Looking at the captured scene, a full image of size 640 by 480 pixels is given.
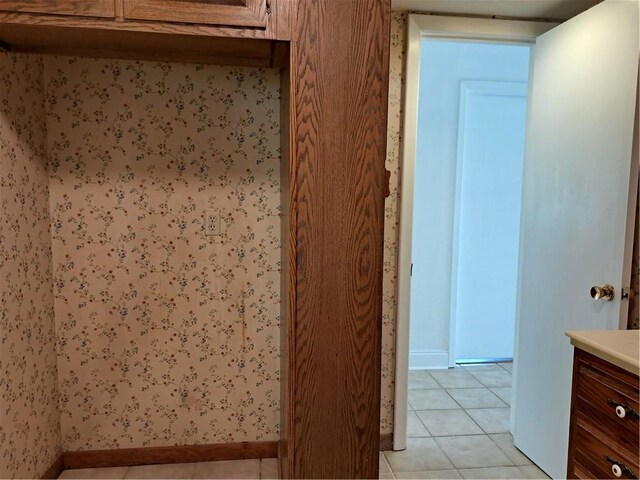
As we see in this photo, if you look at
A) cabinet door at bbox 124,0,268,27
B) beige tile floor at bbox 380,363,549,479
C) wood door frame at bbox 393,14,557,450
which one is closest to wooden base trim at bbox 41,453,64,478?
beige tile floor at bbox 380,363,549,479

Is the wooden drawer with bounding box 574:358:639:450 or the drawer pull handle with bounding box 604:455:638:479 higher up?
the wooden drawer with bounding box 574:358:639:450

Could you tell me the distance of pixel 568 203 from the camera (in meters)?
2.10

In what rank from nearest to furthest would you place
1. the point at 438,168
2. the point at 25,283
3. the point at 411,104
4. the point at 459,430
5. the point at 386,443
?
the point at 25,283, the point at 411,104, the point at 386,443, the point at 459,430, the point at 438,168

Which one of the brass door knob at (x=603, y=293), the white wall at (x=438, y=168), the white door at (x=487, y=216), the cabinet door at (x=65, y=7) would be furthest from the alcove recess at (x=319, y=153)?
the white door at (x=487, y=216)

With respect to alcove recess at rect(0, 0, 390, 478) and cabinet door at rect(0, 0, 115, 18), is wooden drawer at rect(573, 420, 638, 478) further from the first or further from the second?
cabinet door at rect(0, 0, 115, 18)

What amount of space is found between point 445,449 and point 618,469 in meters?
1.32

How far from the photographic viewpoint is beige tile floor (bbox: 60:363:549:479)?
2.21 m

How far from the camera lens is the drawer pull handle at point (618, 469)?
1.17 meters

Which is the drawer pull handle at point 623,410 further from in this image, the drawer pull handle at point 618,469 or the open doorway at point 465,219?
the open doorway at point 465,219

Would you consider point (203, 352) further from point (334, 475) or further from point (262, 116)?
point (262, 116)

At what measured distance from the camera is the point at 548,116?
2.23 m

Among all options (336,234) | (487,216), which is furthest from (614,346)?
(487,216)

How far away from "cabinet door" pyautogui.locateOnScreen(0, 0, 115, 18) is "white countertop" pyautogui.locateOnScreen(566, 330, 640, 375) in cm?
170

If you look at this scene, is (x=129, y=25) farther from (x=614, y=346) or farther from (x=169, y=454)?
(x=169, y=454)
